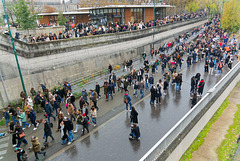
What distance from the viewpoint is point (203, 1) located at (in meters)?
65.2

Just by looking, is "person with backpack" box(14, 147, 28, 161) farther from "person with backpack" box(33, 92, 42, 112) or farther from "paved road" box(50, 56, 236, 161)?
"person with backpack" box(33, 92, 42, 112)

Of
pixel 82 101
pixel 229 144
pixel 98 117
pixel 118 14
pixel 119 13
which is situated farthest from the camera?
pixel 119 13

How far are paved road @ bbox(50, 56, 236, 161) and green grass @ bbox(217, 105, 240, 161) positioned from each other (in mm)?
2671

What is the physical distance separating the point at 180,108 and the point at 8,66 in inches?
496

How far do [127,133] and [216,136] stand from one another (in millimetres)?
5427

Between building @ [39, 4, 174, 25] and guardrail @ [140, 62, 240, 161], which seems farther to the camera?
building @ [39, 4, 174, 25]

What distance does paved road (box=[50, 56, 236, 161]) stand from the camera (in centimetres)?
841

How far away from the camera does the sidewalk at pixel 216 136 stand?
30.6ft

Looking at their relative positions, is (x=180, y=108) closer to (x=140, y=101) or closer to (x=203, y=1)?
(x=140, y=101)

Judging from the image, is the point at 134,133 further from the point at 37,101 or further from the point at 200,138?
the point at 37,101

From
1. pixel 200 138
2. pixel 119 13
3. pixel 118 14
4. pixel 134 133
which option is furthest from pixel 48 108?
pixel 119 13

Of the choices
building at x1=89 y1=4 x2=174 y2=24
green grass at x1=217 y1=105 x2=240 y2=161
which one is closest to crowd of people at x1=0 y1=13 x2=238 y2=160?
green grass at x1=217 y1=105 x2=240 y2=161

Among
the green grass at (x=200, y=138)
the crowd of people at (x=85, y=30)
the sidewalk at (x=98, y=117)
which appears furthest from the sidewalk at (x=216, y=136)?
the crowd of people at (x=85, y=30)

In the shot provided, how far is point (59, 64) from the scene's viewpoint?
1672 cm
